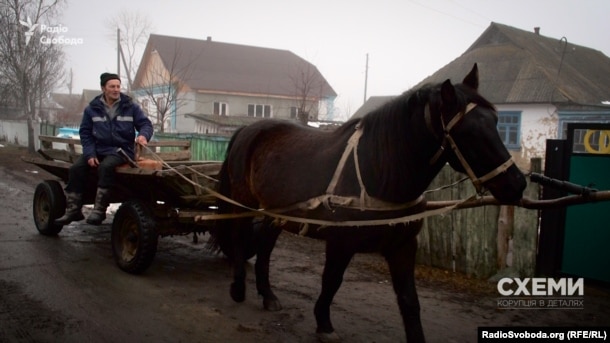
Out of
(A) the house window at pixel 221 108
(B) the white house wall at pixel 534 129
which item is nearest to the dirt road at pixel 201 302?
(B) the white house wall at pixel 534 129

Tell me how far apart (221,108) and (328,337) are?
3483 centimetres

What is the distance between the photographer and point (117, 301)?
4609 mm

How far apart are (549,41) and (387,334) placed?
33921mm

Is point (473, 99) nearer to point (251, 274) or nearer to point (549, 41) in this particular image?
point (251, 274)

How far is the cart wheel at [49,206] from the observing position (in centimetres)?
683

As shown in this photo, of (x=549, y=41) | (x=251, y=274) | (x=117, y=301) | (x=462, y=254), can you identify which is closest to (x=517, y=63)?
(x=549, y=41)

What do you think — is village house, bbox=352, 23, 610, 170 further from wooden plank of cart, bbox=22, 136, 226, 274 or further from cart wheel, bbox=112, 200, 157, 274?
cart wheel, bbox=112, 200, 157, 274

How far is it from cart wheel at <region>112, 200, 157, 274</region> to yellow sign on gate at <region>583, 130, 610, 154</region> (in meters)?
5.20

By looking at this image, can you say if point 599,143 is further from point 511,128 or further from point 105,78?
point 511,128

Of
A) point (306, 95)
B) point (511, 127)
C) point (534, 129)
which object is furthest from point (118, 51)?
point (534, 129)

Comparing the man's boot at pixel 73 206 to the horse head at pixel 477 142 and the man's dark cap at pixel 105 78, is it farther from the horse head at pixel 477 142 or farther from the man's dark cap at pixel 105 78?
the horse head at pixel 477 142

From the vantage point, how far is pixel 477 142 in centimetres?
295

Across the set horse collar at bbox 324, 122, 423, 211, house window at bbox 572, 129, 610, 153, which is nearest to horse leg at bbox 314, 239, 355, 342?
horse collar at bbox 324, 122, 423, 211

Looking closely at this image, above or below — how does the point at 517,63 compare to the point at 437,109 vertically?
above
